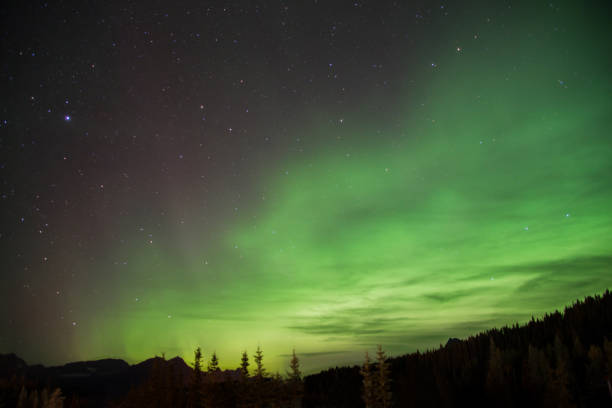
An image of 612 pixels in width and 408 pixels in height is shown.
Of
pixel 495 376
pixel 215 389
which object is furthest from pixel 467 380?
pixel 215 389

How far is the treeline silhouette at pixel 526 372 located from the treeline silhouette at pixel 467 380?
3 centimetres

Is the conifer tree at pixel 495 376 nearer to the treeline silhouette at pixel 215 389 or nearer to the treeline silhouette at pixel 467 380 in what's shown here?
the treeline silhouette at pixel 467 380

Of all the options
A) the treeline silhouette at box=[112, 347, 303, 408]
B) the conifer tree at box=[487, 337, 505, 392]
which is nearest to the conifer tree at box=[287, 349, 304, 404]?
the treeline silhouette at box=[112, 347, 303, 408]

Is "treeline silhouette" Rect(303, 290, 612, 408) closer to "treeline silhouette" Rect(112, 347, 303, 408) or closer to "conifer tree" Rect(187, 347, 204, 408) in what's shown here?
"treeline silhouette" Rect(112, 347, 303, 408)

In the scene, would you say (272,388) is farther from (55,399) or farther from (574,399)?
(574,399)

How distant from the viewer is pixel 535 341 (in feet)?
46.1

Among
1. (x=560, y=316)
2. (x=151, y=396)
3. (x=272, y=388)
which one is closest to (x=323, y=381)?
(x=272, y=388)

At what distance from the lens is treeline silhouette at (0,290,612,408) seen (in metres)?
9.85

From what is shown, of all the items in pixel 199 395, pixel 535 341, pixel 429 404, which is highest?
pixel 535 341

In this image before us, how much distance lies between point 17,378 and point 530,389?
17081mm

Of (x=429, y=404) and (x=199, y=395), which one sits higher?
(x=429, y=404)

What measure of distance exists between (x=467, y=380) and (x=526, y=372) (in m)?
2.45

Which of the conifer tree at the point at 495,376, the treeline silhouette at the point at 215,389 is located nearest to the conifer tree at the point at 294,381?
the treeline silhouette at the point at 215,389

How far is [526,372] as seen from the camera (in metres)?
10.1
